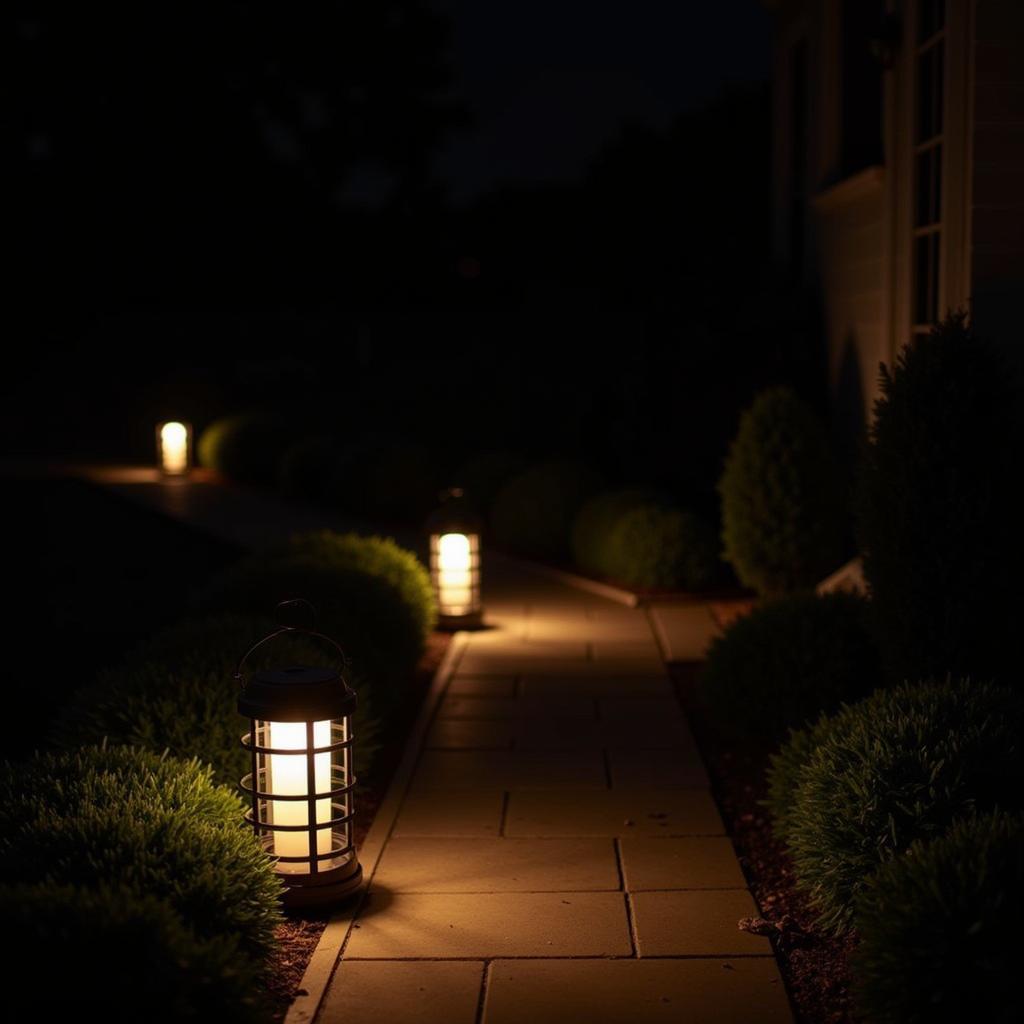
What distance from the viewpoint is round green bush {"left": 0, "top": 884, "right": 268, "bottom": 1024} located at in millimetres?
2859

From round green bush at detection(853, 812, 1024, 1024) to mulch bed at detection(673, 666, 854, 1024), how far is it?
1.50ft

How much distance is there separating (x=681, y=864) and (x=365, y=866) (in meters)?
1.11

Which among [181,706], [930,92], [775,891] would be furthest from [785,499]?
[181,706]

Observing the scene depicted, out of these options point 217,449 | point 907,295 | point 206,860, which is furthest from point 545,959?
point 217,449

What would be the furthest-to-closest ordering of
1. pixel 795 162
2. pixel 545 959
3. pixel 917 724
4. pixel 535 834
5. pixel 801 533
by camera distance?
1. pixel 795 162
2. pixel 801 533
3. pixel 535 834
4. pixel 917 724
5. pixel 545 959

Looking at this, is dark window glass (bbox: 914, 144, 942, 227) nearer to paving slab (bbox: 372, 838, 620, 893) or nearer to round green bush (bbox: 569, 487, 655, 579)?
round green bush (bbox: 569, 487, 655, 579)

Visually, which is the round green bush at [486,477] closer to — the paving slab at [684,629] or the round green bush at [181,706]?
the paving slab at [684,629]

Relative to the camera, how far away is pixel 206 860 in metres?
3.72

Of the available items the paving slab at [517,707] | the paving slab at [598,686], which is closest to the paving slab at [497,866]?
the paving slab at [517,707]

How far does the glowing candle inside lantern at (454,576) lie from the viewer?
968 cm

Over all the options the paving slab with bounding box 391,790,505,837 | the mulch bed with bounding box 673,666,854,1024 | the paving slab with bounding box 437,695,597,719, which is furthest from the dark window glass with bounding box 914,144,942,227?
the paving slab with bounding box 391,790,505,837

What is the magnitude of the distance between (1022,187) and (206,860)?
17.3 feet

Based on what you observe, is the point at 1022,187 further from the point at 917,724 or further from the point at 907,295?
the point at 917,724

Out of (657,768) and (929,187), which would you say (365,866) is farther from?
(929,187)
